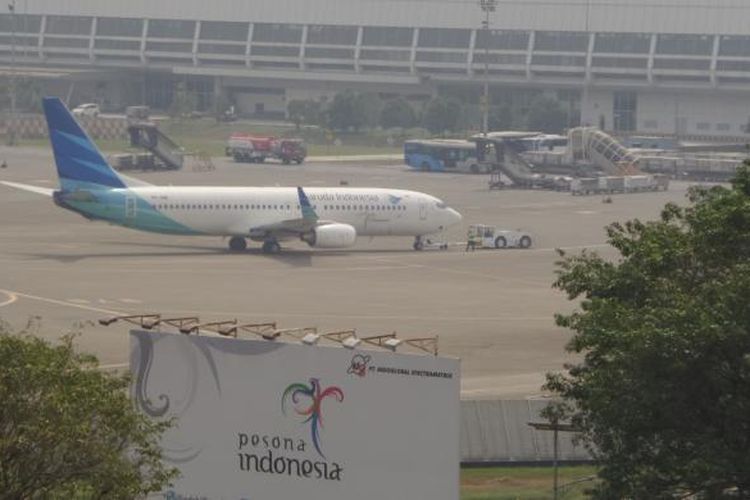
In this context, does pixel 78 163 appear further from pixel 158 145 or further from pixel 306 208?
pixel 158 145

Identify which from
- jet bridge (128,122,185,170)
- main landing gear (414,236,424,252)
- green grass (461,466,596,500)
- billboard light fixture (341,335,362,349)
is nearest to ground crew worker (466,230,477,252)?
main landing gear (414,236,424,252)

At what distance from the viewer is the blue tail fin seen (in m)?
87.8

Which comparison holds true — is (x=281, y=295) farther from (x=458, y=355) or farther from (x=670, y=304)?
(x=670, y=304)

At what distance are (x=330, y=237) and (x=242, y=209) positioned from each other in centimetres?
439

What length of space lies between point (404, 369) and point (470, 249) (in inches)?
2270

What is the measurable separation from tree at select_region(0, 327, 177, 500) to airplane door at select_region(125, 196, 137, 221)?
59582 millimetres

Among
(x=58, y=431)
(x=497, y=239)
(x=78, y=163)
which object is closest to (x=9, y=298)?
(x=78, y=163)

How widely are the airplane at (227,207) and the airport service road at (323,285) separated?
1.17 m

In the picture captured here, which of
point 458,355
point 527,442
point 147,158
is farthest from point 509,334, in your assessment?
point 147,158

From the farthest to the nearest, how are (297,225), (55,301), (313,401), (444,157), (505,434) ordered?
(444,157) < (297,225) < (55,301) < (505,434) < (313,401)

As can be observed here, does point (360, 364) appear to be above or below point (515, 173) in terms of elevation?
below

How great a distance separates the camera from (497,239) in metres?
97.6

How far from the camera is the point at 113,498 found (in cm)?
2756

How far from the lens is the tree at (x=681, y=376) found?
32.5 meters
